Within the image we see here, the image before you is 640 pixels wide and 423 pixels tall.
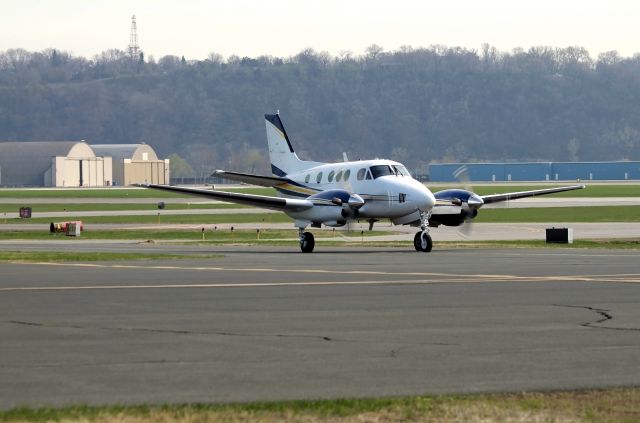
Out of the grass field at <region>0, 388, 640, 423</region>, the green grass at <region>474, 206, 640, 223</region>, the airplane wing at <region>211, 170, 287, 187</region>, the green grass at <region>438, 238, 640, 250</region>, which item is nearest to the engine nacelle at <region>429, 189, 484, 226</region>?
the green grass at <region>438, 238, 640, 250</region>

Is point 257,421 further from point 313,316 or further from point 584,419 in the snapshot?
point 313,316

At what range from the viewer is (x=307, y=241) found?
1740 inches

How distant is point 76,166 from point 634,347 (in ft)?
588

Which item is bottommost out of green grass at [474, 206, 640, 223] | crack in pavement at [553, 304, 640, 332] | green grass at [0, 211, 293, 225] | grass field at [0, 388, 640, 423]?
grass field at [0, 388, 640, 423]

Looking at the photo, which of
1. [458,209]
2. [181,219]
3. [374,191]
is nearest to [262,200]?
[374,191]

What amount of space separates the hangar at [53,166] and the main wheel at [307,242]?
482 feet

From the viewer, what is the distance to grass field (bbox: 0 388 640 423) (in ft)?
38.4

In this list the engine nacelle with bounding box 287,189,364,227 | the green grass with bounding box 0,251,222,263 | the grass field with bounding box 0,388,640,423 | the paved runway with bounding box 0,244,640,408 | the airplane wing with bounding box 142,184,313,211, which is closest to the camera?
the grass field with bounding box 0,388,640,423

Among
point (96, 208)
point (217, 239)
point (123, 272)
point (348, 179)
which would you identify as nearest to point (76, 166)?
point (96, 208)

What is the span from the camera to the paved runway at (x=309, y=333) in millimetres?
13586

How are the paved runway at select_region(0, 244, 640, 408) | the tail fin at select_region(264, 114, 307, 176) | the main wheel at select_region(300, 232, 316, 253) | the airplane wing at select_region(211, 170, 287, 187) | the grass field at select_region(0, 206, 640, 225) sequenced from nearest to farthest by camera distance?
the paved runway at select_region(0, 244, 640, 408) → the main wheel at select_region(300, 232, 316, 253) → the airplane wing at select_region(211, 170, 287, 187) → the tail fin at select_region(264, 114, 307, 176) → the grass field at select_region(0, 206, 640, 225)

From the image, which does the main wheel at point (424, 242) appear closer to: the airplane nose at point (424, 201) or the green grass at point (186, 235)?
the airplane nose at point (424, 201)

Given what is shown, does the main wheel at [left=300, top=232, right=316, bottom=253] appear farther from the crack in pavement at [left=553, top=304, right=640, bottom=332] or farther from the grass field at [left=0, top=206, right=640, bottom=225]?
the grass field at [left=0, top=206, right=640, bottom=225]

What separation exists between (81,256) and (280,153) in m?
13.7
